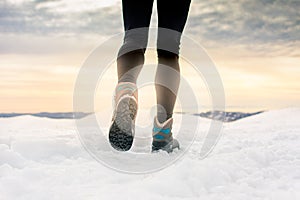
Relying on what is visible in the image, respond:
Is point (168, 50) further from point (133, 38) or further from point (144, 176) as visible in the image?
point (144, 176)

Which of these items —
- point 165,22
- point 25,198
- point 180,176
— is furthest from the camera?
point 165,22

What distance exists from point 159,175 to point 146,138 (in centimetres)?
158

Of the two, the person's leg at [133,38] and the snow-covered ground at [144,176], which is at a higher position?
the person's leg at [133,38]

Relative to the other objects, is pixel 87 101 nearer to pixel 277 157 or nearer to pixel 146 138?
pixel 146 138

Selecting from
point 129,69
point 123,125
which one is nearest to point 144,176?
point 123,125

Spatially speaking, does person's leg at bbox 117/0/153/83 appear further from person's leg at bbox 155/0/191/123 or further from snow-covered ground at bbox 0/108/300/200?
snow-covered ground at bbox 0/108/300/200

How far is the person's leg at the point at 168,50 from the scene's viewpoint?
2.43 m

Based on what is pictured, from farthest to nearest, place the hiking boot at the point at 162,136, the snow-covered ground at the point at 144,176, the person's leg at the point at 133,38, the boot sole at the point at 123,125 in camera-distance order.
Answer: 1. the hiking boot at the point at 162,136
2. the person's leg at the point at 133,38
3. the boot sole at the point at 123,125
4. the snow-covered ground at the point at 144,176

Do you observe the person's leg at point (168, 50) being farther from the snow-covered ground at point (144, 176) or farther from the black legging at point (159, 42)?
the snow-covered ground at point (144, 176)

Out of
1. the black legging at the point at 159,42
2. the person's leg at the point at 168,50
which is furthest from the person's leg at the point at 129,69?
the person's leg at the point at 168,50

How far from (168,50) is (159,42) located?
0.08 meters

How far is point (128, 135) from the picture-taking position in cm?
210

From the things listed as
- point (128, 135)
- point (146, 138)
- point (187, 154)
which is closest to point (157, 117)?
point (187, 154)

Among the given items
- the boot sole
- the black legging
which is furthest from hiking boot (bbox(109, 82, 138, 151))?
the black legging
